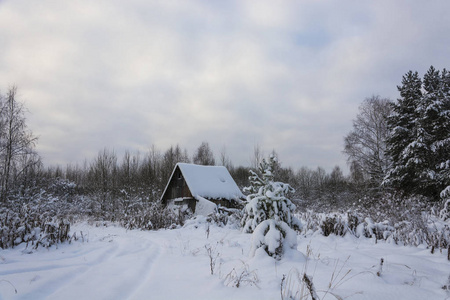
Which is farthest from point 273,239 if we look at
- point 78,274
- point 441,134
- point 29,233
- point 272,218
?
point 441,134

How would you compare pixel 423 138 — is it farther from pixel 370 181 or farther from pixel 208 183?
pixel 208 183

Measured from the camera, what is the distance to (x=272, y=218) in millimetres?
4305

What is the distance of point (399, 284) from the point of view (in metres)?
2.77

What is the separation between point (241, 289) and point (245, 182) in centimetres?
3478

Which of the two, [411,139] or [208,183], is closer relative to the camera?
[411,139]

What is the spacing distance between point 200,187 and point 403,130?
14418mm

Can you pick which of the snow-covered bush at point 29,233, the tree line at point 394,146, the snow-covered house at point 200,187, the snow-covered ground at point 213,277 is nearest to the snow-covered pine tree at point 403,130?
the tree line at point 394,146

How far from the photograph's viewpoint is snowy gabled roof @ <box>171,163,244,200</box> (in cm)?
1806

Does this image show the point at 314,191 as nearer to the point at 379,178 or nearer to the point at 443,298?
the point at 379,178

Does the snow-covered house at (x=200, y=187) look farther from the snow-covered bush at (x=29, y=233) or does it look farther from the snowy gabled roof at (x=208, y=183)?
the snow-covered bush at (x=29, y=233)

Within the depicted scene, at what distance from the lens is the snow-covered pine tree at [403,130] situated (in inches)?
624

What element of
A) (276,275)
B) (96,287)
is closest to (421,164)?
(276,275)

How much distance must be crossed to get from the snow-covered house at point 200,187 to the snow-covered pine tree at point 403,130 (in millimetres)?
10310

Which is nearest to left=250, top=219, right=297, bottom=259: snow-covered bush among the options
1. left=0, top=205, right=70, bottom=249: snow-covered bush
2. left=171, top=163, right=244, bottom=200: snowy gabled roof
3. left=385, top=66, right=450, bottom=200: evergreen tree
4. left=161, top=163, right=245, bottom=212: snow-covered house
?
left=0, top=205, right=70, bottom=249: snow-covered bush
